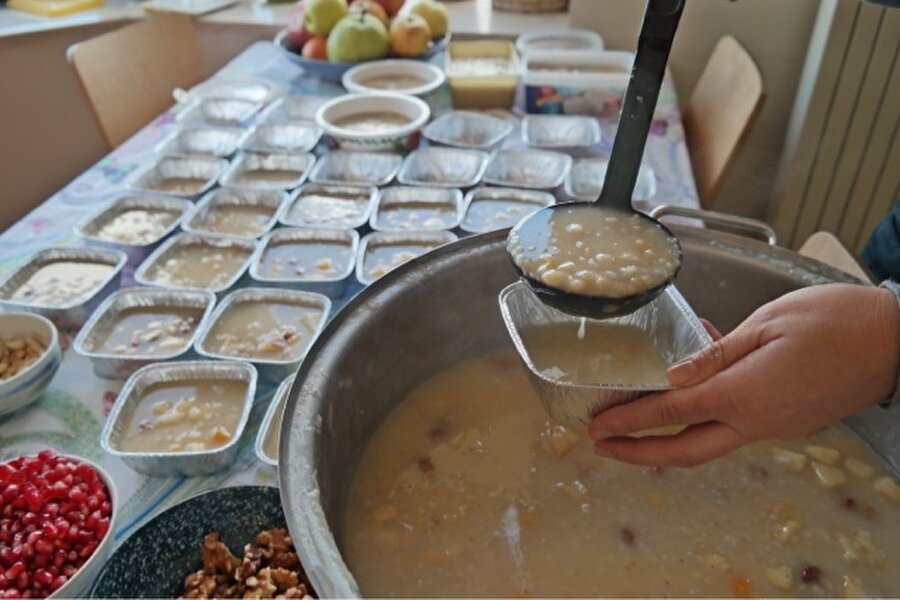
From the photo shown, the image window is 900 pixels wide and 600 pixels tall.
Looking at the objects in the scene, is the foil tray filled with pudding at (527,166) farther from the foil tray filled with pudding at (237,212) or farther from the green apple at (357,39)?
the green apple at (357,39)

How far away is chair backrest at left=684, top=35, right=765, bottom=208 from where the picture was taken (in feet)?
6.14

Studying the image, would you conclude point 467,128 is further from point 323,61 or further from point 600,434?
point 600,434

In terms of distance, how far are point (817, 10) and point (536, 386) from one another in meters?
2.06

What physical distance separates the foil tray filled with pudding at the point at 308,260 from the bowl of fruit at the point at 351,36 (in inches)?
37.0

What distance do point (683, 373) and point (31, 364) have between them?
1.00 meters

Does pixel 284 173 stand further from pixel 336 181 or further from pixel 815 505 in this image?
pixel 815 505

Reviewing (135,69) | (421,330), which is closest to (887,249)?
(421,330)

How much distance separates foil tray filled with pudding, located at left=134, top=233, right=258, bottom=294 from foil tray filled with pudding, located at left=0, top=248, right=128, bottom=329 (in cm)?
6

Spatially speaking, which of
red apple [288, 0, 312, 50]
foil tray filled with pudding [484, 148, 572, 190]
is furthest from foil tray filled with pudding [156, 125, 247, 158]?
foil tray filled with pudding [484, 148, 572, 190]

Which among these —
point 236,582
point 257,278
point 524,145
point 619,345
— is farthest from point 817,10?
point 236,582

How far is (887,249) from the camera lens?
1.66 metres

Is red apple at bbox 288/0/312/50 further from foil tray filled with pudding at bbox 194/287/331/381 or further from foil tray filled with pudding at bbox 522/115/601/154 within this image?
foil tray filled with pudding at bbox 194/287/331/381

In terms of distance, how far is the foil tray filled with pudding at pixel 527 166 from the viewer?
5.75 feet

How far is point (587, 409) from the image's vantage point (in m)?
0.87
